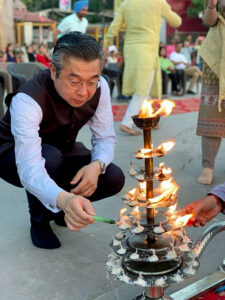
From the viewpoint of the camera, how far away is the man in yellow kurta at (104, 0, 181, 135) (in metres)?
5.22

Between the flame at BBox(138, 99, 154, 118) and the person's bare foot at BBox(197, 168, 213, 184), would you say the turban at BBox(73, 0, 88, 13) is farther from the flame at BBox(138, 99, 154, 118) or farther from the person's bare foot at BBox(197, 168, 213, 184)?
the flame at BBox(138, 99, 154, 118)

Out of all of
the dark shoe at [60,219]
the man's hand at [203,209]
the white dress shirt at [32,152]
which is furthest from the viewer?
the dark shoe at [60,219]

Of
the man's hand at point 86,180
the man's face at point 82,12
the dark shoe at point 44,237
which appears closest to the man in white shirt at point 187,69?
the man's face at point 82,12

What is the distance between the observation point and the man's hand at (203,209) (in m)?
1.66

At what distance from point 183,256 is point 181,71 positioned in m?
9.48

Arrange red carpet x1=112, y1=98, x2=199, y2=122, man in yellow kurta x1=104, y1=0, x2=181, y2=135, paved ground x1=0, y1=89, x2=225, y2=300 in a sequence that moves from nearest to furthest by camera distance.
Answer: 1. paved ground x1=0, y1=89, x2=225, y2=300
2. man in yellow kurta x1=104, y1=0, x2=181, y2=135
3. red carpet x1=112, y1=98, x2=199, y2=122

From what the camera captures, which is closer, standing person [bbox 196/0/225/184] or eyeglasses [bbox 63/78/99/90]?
eyeglasses [bbox 63/78/99/90]

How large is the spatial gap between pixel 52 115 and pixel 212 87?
5.16 ft

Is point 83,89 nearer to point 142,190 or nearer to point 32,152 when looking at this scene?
point 32,152

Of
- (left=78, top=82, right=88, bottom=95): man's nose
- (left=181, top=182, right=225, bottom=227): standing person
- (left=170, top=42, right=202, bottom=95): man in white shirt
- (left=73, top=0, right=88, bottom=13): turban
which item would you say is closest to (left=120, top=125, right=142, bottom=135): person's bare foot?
(left=73, top=0, right=88, bottom=13): turban

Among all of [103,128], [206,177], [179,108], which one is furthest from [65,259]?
[179,108]

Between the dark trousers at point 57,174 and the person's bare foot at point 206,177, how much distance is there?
3.93 feet

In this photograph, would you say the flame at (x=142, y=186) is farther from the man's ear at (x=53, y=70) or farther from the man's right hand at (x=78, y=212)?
the man's ear at (x=53, y=70)

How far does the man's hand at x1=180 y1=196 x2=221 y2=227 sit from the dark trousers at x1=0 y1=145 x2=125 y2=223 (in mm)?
744
